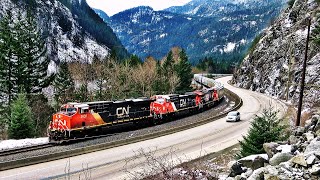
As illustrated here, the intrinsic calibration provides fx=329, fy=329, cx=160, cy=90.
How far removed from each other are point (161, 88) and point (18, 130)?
39070 mm

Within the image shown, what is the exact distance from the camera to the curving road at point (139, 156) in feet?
59.6

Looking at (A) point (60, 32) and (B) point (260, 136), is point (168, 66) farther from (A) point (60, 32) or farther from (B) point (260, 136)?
(A) point (60, 32)

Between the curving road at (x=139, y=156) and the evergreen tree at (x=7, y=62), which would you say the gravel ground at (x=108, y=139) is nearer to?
the curving road at (x=139, y=156)

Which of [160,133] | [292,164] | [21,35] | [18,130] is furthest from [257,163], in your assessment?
[21,35]

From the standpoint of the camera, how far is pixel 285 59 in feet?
223

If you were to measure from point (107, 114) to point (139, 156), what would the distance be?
10.2 metres

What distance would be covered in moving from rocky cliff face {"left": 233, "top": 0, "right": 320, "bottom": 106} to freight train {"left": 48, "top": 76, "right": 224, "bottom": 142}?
55.4 ft

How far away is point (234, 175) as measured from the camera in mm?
10797

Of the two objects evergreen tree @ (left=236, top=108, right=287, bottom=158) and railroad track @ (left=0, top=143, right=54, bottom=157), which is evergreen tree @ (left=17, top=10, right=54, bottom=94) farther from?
evergreen tree @ (left=236, top=108, right=287, bottom=158)

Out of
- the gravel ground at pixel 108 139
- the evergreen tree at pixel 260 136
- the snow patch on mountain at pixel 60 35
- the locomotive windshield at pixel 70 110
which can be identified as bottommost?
the gravel ground at pixel 108 139

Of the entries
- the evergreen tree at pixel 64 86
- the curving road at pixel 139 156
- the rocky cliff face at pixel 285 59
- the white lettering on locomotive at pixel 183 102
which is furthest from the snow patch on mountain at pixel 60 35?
the curving road at pixel 139 156

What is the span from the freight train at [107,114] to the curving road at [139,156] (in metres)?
4.87

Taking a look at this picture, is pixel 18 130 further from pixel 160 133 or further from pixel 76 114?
pixel 160 133

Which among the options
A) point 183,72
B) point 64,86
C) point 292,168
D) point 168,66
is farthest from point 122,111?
point 168,66
